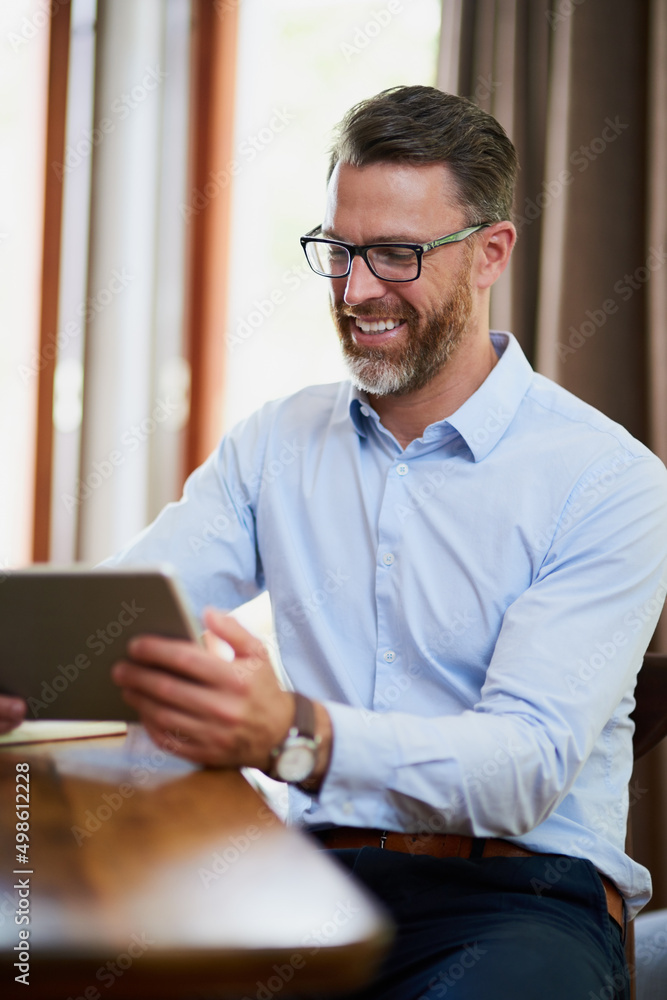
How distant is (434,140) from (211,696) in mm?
935

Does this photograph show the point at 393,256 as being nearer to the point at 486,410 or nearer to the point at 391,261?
the point at 391,261

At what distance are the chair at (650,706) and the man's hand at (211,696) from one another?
0.64 metres

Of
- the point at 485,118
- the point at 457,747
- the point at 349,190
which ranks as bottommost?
the point at 457,747

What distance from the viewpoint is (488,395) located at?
1327 millimetres

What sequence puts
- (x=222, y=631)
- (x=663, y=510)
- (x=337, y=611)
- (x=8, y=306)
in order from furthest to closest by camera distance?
(x=8, y=306)
(x=337, y=611)
(x=663, y=510)
(x=222, y=631)

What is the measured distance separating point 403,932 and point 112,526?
186cm

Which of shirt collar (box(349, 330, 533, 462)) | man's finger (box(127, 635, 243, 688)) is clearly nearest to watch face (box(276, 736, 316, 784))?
man's finger (box(127, 635, 243, 688))

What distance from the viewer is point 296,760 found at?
867 millimetres

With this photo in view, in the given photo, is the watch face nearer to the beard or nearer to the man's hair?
the beard

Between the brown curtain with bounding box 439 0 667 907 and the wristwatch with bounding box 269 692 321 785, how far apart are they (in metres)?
1.23

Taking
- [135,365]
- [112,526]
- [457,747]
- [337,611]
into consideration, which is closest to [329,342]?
[135,365]

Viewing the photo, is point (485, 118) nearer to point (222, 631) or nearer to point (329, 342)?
point (222, 631)

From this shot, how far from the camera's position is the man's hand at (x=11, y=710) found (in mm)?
951

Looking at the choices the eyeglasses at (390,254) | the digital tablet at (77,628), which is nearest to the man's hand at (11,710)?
the digital tablet at (77,628)
